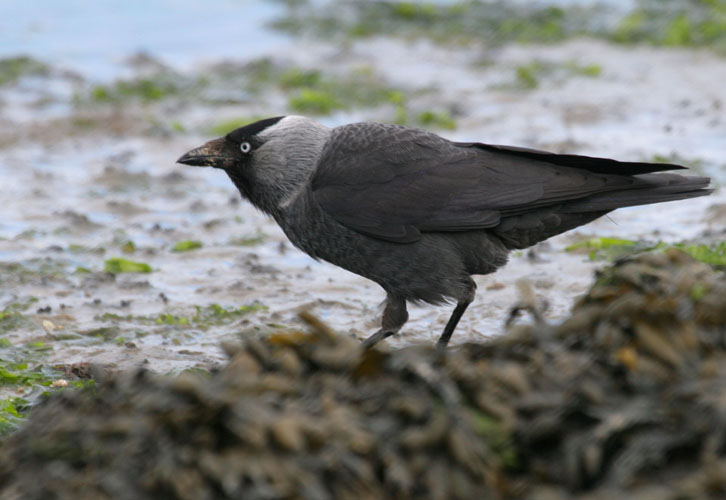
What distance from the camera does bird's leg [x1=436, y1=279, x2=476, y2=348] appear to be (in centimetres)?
582

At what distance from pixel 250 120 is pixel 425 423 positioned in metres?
7.52

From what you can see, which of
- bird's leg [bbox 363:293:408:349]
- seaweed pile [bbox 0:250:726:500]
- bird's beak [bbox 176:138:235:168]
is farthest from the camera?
bird's beak [bbox 176:138:235:168]

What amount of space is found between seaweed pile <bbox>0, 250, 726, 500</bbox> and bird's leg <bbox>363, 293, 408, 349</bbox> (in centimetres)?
224

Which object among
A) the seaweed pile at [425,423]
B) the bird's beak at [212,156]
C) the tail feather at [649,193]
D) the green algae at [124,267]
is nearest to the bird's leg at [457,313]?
the tail feather at [649,193]

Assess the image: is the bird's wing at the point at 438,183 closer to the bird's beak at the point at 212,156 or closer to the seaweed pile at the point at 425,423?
the bird's beak at the point at 212,156

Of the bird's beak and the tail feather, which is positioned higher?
the tail feather

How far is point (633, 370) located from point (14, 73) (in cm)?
1050

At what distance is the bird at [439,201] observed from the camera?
5.57 meters

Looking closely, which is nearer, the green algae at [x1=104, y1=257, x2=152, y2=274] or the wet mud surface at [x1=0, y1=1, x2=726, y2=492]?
the wet mud surface at [x1=0, y1=1, x2=726, y2=492]

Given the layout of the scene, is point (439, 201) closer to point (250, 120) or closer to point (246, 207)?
point (246, 207)

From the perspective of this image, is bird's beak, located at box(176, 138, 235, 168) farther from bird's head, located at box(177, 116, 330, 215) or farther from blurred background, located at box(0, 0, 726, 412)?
blurred background, located at box(0, 0, 726, 412)

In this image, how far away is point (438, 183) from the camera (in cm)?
568

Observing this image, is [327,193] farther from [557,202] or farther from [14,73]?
[14,73]

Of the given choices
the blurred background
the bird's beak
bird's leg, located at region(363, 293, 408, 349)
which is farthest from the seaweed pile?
the bird's beak
